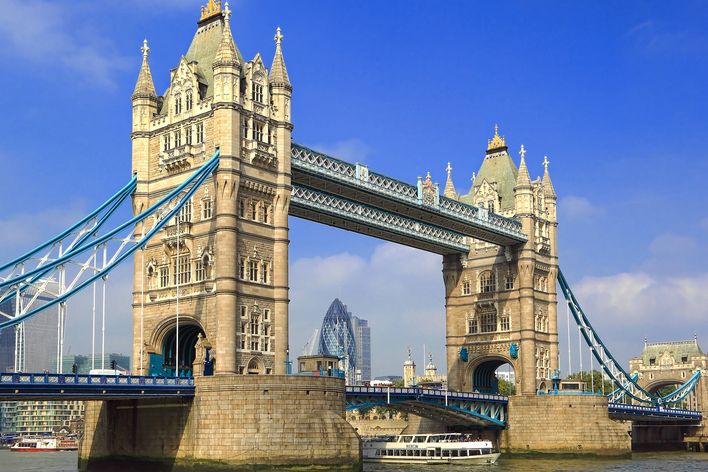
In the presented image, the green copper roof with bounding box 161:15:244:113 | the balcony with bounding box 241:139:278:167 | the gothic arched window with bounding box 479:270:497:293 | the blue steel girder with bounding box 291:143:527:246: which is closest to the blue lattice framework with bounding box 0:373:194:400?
the balcony with bounding box 241:139:278:167

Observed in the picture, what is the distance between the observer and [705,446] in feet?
409

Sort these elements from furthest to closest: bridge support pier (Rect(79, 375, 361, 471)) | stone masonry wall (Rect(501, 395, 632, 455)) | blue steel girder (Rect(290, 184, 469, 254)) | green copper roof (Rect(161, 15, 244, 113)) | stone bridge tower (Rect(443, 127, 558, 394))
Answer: stone bridge tower (Rect(443, 127, 558, 394))
stone masonry wall (Rect(501, 395, 632, 455))
blue steel girder (Rect(290, 184, 469, 254))
green copper roof (Rect(161, 15, 244, 113))
bridge support pier (Rect(79, 375, 361, 471))

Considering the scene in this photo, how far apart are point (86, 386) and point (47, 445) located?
105 meters

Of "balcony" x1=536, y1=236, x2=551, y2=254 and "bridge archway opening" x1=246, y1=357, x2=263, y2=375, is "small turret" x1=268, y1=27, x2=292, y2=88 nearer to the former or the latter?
"bridge archway opening" x1=246, y1=357, x2=263, y2=375

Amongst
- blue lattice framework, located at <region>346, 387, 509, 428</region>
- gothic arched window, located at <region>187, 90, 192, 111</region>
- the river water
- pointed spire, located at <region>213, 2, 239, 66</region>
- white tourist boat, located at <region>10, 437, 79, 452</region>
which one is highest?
pointed spire, located at <region>213, 2, 239, 66</region>

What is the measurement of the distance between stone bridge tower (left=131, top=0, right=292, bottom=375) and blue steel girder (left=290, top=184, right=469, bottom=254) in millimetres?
6086

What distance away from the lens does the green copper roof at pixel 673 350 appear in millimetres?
156625

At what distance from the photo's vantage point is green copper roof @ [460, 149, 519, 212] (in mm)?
108312

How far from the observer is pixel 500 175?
362ft

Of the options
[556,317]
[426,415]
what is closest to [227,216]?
[426,415]

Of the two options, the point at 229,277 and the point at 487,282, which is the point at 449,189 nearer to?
the point at 487,282

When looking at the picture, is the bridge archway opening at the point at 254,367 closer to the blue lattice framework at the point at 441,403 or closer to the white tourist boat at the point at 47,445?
the blue lattice framework at the point at 441,403

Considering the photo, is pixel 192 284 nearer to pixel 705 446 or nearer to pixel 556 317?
pixel 556 317

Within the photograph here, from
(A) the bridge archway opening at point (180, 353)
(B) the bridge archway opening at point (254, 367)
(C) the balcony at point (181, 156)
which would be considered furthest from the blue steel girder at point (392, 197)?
(B) the bridge archway opening at point (254, 367)
